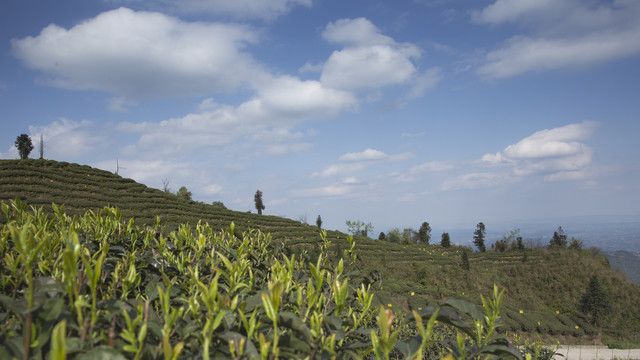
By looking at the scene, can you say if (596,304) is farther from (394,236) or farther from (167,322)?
(394,236)

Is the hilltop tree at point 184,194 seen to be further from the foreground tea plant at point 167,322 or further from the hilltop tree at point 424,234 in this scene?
the foreground tea plant at point 167,322

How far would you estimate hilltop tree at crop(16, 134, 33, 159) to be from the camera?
3362 cm

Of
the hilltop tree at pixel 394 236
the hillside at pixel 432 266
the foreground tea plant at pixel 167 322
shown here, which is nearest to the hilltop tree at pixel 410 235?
the hilltop tree at pixel 394 236

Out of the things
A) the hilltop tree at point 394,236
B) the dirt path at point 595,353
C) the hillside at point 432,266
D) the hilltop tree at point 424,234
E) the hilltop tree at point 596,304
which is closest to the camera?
the dirt path at point 595,353

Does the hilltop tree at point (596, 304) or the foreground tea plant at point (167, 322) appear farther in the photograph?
the hilltop tree at point (596, 304)

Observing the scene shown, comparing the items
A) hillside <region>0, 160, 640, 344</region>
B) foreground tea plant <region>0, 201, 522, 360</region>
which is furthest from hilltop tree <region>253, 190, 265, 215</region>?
foreground tea plant <region>0, 201, 522, 360</region>

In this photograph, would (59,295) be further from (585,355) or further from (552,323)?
(552,323)

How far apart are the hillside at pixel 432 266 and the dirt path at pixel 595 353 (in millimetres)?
1231

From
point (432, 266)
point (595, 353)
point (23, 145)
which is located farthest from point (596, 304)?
point (23, 145)

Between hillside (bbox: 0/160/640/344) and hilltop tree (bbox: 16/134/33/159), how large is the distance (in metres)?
10.1

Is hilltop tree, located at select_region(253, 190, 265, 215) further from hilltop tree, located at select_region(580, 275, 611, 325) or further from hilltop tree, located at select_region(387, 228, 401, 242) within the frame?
hilltop tree, located at select_region(580, 275, 611, 325)

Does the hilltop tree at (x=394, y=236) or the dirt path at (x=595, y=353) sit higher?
the hilltop tree at (x=394, y=236)

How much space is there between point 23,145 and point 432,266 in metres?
40.1

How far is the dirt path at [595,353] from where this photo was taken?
10383 millimetres
